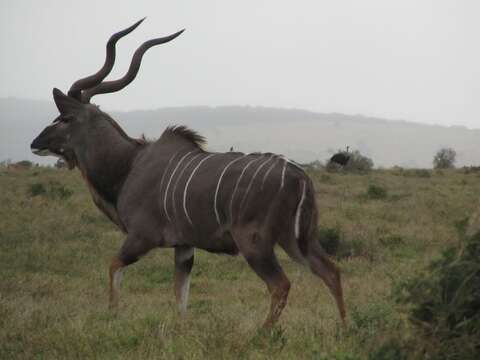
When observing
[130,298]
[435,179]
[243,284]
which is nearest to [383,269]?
[243,284]

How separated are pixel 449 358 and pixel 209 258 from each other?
642cm

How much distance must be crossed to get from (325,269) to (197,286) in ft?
9.61

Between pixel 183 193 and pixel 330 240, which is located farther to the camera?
pixel 330 240

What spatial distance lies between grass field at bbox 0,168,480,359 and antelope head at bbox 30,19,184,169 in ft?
4.46

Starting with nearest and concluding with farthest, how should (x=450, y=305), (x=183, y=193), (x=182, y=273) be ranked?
(x=450, y=305), (x=183, y=193), (x=182, y=273)

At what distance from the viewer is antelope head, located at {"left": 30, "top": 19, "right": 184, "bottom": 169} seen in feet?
23.2

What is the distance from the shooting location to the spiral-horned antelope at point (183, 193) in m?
5.32

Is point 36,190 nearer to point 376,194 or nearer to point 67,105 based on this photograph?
point 376,194

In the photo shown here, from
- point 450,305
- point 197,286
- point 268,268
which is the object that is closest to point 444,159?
point 197,286

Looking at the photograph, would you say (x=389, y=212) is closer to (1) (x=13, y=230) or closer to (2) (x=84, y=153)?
(1) (x=13, y=230)

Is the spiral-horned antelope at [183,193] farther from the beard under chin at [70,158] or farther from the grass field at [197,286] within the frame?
the grass field at [197,286]

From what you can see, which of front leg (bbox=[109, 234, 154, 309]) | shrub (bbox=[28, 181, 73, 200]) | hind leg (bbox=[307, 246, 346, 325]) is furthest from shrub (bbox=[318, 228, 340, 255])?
shrub (bbox=[28, 181, 73, 200])

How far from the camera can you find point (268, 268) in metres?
5.23

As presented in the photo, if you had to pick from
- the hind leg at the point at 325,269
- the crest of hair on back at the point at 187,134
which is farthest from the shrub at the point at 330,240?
the hind leg at the point at 325,269
